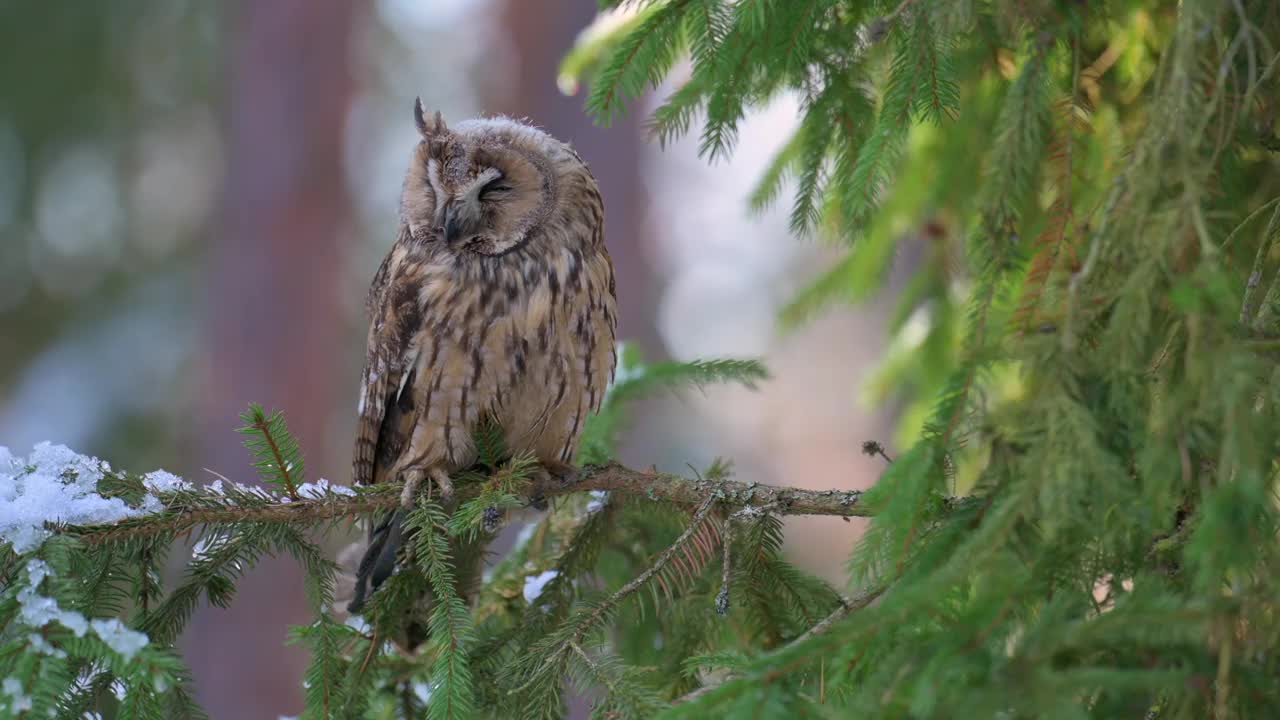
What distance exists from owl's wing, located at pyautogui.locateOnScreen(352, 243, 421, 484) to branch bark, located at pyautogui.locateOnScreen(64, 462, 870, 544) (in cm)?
50

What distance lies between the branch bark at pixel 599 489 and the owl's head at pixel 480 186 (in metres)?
0.78

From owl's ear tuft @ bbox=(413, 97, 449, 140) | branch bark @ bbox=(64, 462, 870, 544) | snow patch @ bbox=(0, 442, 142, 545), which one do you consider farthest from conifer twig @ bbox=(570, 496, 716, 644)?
owl's ear tuft @ bbox=(413, 97, 449, 140)

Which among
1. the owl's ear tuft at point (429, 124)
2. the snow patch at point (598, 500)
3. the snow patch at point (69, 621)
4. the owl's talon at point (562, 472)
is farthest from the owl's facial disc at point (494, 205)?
the snow patch at point (69, 621)

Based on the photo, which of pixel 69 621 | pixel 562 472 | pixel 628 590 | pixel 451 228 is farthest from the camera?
pixel 451 228

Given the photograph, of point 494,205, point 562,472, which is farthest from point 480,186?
point 562,472

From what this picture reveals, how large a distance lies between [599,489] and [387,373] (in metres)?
0.77

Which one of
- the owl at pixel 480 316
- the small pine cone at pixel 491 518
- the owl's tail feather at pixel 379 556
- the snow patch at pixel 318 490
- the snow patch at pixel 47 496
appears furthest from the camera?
the owl at pixel 480 316

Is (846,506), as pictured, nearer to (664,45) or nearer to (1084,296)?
(1084,296)

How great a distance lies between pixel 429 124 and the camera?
297 cm

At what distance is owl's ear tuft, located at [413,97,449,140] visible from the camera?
295 cm

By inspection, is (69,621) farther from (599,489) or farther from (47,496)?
(599,489)

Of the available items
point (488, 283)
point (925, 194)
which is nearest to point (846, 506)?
point (488, 283)

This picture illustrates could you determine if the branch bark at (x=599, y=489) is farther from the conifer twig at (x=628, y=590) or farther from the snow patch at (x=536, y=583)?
the snow patch at (x=536, y=583)

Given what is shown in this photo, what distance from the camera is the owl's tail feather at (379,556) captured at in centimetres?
251
